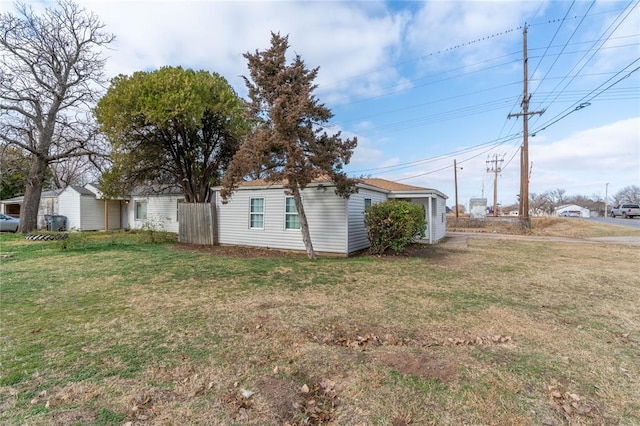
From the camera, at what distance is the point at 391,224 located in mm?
9711

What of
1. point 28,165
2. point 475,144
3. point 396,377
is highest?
point 475,144

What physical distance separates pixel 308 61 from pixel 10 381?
9.40m

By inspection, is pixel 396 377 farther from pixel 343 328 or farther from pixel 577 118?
pixel 577 118

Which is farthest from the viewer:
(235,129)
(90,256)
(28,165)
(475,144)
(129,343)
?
(475,144)

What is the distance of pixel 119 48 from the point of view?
16312mm

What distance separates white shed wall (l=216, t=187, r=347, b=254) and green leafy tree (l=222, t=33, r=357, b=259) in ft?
4.36

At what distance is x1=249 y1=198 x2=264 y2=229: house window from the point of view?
11938mm

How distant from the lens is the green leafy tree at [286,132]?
27.8 ft

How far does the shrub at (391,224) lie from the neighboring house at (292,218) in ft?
2.91

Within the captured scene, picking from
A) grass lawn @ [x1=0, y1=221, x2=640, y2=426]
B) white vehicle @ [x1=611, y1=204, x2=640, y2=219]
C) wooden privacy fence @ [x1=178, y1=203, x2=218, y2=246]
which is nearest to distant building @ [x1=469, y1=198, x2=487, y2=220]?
white vehicle @ [x1=611, y1=204, x2=640, y2=219]

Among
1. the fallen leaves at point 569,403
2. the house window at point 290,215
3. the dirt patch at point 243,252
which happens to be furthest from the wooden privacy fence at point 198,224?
the fallen leaves at point 569,403

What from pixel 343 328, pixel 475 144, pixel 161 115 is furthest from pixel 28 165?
pixel 475 144

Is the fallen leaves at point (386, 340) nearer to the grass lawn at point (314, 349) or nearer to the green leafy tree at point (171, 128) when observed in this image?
the grass lawn at point (314, 349)

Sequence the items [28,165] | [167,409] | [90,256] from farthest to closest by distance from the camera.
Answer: [28,165], [90,256], [167,409]
